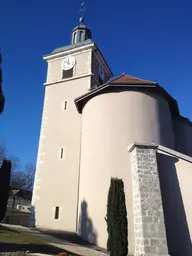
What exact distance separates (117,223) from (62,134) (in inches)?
365

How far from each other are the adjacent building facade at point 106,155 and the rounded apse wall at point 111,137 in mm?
48

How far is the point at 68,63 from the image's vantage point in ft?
65.3

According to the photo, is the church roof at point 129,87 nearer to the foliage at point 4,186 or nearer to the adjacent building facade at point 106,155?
the adjacent building facade at point 106,155

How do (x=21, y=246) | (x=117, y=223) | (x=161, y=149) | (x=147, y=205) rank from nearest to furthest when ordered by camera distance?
(x=21, y=246)
(x=117, y=223)
(x=147, y=205)
(x=161, y=149)

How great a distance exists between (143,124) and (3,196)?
26.6 ft

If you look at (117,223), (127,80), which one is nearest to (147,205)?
(117,223)

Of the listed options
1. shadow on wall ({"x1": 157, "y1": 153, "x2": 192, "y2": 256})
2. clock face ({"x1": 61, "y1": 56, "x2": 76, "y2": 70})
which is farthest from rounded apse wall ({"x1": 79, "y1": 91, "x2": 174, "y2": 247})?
A: clock face ({"x1": 61, "y1": 56, "x2": 76, "y2": 70})

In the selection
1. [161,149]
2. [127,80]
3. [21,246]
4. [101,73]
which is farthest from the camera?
[101,73]

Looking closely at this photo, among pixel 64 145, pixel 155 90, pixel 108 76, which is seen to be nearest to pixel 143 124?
pixel 155 90

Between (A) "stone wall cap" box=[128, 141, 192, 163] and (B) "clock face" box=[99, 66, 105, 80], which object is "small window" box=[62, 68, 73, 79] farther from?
(A) "stone wall cap" box=[128, 141, 192, 163]

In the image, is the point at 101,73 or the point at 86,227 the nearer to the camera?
the point at 86,227

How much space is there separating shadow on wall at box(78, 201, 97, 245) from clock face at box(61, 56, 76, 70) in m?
10.8

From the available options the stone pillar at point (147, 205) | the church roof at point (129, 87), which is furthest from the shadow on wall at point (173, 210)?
the church roof at point (129, 87)

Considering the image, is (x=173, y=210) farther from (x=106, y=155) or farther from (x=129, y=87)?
(x=129, y=87)
